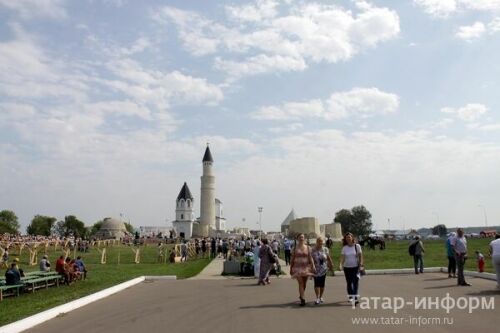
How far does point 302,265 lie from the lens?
1141cm

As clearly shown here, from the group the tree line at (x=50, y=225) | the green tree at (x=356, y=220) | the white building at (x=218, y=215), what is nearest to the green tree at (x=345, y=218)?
the green tree at (x=356, y=220)

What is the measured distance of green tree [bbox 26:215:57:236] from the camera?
433 feet

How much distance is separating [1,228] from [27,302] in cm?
10117

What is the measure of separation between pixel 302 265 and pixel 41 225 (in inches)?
5268

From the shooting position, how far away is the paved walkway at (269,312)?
28.8ft

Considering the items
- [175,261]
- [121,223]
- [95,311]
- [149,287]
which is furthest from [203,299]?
[121,223]

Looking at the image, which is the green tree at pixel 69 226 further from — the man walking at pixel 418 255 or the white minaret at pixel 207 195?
the man walking at pixel 418 255

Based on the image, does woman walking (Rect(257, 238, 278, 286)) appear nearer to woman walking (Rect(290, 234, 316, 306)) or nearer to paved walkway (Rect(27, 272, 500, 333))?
paved walkway (Rect(27, 272, 500, 333))

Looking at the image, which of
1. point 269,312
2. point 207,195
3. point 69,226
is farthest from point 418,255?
point 69,226

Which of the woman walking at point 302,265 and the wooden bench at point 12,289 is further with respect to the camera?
the wooden bench at point 12,289

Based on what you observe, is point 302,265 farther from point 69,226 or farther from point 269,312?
point 69,226

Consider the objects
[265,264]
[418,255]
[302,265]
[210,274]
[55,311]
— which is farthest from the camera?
[210,274]

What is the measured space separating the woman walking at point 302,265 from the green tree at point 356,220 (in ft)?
446

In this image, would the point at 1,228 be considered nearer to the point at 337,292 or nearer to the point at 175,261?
the point at 175,261
